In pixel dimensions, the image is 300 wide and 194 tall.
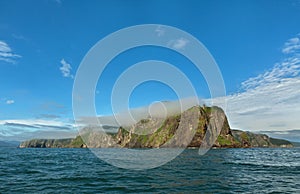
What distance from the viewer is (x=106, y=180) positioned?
3547cm

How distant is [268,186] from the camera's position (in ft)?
107

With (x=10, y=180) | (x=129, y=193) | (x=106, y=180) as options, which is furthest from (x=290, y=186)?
(x=10, y=180)

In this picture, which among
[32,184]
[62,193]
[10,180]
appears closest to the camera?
[62,193]

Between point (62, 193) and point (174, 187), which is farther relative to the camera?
point (174, 187)

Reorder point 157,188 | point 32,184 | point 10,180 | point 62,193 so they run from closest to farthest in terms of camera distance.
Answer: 1. point 62,193
2. point 157,188
3. point 32,184
4. point 10,180

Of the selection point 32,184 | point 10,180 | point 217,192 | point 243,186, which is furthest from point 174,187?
point 10,180

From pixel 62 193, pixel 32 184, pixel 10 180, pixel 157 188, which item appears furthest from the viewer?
pixel 10 180

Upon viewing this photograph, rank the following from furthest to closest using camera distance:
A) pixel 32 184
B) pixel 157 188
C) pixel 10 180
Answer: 1. pixel 10 180
2. pixel 32 184
3. pixel 157 188

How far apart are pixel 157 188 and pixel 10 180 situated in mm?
19730

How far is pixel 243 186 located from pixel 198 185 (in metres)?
5.30

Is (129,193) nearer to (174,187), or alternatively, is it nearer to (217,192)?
(174,187)

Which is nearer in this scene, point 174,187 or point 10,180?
point 174,187

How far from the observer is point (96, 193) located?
2722cm

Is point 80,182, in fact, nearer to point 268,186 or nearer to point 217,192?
point 217,192
